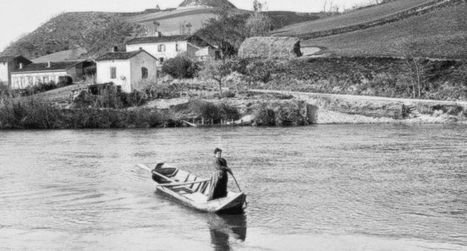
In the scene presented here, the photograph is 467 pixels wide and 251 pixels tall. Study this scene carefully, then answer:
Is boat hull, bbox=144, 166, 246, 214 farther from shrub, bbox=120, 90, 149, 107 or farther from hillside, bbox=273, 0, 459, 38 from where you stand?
hillside, bbox=273, 0, 459, 38

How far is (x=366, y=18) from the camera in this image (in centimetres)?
11688

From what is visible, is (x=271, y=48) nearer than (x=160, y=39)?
Yes

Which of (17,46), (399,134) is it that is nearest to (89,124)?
(399,134)

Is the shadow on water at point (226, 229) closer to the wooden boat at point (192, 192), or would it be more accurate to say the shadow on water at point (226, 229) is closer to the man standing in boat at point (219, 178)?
the wooden boat at point (192, 192)

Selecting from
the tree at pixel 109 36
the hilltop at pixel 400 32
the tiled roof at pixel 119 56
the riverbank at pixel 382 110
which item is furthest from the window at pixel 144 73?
the tree at pixel 109 36

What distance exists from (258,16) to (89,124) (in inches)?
2767

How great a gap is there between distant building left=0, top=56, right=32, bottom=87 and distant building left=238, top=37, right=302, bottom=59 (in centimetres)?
3767

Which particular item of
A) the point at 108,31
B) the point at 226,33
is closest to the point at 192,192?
the point at 226,33

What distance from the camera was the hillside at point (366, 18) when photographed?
110m

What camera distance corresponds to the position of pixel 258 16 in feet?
447

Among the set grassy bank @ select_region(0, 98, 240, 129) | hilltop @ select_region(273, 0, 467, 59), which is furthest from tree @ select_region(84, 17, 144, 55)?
grassy bank @ select_region(0, 98, 240, 129)

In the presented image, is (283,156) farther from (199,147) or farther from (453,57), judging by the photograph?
(453,57)

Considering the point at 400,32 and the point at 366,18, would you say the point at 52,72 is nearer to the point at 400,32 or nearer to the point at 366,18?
the point at 366,18

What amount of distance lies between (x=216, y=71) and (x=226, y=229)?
60.0 m
